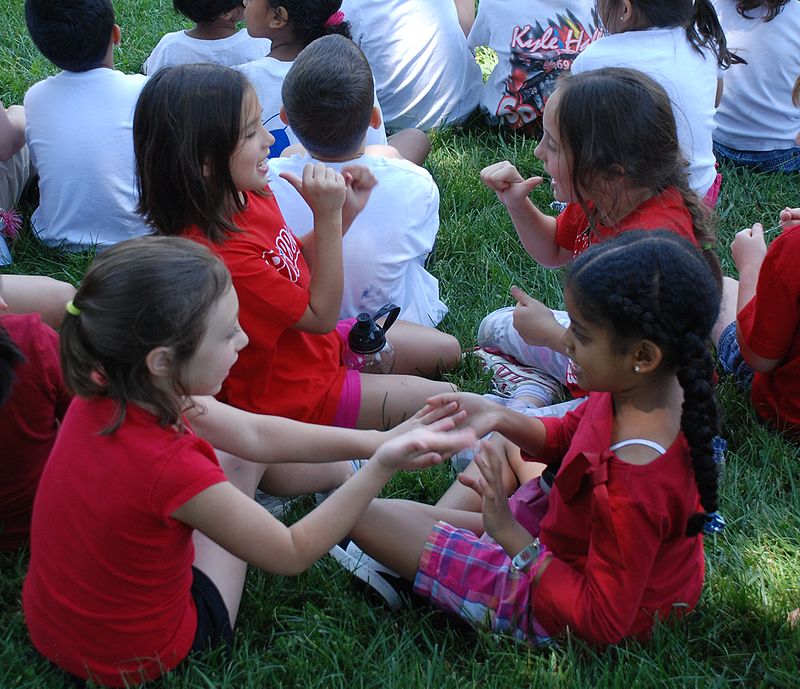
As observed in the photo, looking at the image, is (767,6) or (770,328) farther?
(767,6)

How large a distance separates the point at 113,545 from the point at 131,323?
43 centimetres

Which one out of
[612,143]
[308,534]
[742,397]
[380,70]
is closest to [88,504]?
[308,534]

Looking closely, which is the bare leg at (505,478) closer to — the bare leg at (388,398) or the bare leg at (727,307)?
the bare leg at (388,398)

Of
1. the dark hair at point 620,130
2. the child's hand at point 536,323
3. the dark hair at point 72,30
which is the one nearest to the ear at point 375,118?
the dark hair at point 620,130

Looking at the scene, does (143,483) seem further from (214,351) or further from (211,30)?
(211,30)

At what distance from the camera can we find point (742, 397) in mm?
3055

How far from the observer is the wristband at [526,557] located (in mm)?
2088

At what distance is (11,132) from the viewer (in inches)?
153

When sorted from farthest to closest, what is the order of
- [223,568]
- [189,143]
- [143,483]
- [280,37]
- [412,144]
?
[412,144]
[280,37]
[189,143]
[223,568]
[143,483]

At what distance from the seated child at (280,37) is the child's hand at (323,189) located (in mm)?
1258

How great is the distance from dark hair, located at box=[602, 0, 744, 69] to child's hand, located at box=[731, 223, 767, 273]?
0.94 m

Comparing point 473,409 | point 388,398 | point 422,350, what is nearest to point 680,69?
point 422,350

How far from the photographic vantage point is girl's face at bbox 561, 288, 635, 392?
1979mm

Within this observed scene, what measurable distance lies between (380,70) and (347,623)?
10.7 ft
